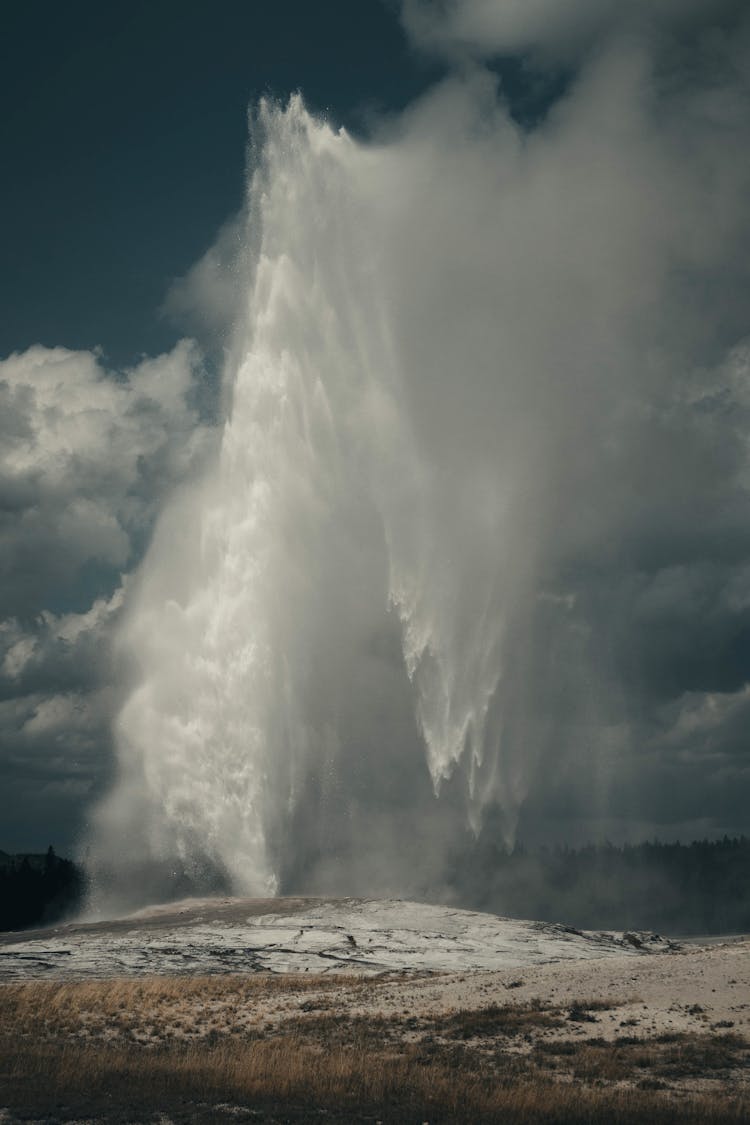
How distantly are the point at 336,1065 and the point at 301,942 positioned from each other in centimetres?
2733

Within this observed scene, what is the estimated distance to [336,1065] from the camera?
20.1m

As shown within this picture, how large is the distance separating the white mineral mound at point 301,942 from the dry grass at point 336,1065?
1028cm

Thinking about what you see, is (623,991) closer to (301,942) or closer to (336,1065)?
(336,1065)

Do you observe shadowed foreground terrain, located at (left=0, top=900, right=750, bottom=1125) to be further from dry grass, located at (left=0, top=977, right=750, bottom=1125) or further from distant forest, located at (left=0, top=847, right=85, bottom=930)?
distant forest, located at (left=0, top=847, right=85, bottom=930)

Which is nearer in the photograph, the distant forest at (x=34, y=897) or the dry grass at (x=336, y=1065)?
the dry grass at (x=336, y=1065)

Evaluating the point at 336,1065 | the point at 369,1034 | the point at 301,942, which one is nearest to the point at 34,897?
the point at 301,942

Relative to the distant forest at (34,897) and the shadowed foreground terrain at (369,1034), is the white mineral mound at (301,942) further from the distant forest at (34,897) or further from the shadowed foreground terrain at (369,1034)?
the distant forest at (34,897)

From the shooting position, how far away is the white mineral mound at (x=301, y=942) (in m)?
41.3

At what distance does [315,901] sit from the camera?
56.7m

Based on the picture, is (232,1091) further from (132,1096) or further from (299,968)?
(299,968)

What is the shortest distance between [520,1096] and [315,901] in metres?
42.3

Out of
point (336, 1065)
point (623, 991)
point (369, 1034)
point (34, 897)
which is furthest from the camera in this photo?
point (34, 897)

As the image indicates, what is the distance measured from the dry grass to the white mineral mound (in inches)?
405

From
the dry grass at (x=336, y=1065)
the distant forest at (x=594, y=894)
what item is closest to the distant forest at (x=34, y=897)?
the distant forest at (x=594, y=894)
